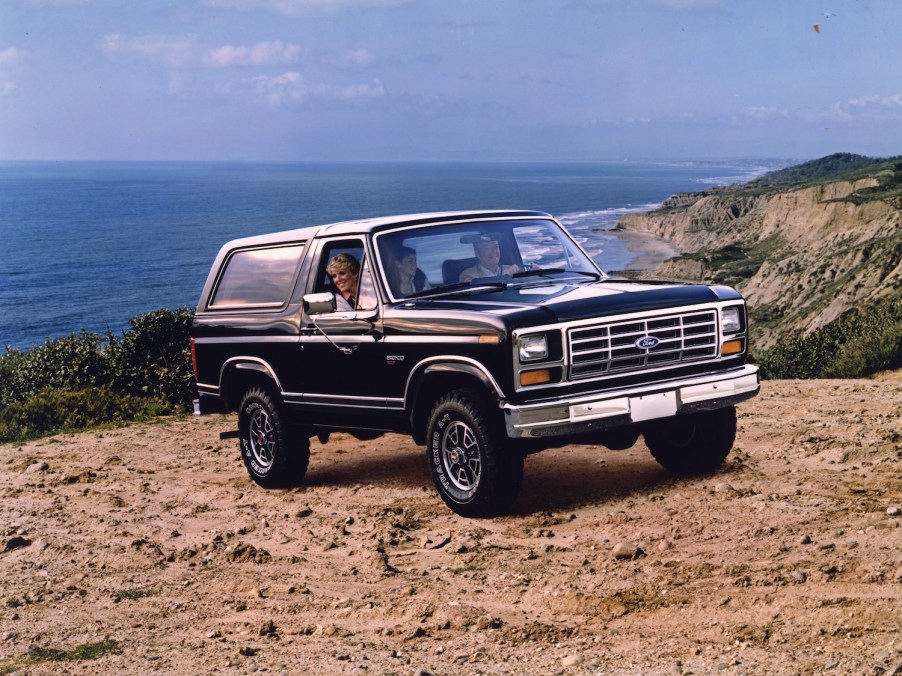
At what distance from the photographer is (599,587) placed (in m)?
6.41

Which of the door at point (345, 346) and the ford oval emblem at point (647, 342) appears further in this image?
the door at point (345, 346)

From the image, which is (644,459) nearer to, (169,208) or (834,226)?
(834,226)

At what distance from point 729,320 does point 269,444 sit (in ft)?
14.0

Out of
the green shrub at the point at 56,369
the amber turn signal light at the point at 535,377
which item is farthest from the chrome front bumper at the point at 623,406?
the green shrub at the point at 56,369

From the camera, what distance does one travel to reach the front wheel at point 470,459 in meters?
Result: 7.59

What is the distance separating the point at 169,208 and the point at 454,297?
641 ft

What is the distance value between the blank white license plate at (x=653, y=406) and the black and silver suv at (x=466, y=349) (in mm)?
14

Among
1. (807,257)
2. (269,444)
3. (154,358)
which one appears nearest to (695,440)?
(269,444)

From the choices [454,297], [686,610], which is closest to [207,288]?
[454,297]

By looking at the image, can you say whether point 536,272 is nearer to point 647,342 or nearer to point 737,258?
point 647,342

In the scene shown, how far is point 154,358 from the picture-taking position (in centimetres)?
2017

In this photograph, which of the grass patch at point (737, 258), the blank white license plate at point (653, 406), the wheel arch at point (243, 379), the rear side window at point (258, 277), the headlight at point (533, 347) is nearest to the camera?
the headlight at point (533, 347)

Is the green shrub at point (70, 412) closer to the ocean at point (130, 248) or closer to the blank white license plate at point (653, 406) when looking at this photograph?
the blank white license plate at point (653, 406)

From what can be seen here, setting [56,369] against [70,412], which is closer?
[70,412]
